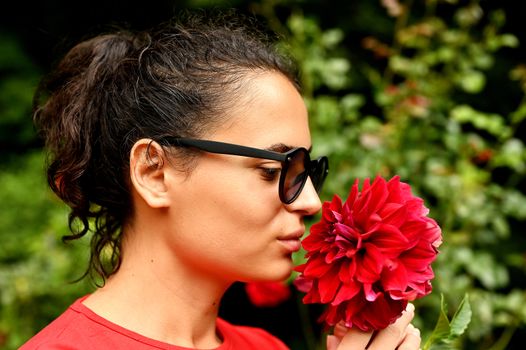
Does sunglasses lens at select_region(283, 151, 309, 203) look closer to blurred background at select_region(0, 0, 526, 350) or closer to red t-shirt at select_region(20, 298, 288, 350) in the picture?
red t-shirt at select_region(20, 298, 288, 350)

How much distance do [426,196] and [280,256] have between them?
150cm

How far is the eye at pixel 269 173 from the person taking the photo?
1.52 meters

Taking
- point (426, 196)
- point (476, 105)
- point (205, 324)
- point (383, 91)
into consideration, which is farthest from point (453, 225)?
point (205, 324)

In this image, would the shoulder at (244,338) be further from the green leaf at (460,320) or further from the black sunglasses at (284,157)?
the green leaf at (460,320)

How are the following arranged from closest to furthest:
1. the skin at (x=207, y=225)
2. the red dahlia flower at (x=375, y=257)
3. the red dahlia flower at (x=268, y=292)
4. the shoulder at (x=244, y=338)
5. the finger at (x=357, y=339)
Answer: the red dahlia flower at (x=375, y=257) < the finger at (x=357, y=339) < the skin at (x=207, y=225) < the shoulder at (x=244, y=338) < the red dahlia flower at (x=268, y=292)

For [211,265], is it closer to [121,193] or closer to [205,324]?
[205,324]

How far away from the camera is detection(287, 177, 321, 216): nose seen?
61.5 inches

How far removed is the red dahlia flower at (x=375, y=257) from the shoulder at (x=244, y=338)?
1.63ft

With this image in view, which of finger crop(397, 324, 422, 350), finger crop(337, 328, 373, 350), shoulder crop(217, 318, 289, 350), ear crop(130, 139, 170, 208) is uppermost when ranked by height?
ear crop(130, 139, 170, 208)

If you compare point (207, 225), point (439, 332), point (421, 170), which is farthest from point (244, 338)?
point (421, 170)

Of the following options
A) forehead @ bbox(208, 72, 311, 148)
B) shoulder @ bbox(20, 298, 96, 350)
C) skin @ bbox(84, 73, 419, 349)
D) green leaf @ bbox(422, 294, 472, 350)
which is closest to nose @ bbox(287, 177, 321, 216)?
skin @ bbox(84, 73, 419, 349)

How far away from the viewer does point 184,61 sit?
64.9 inches

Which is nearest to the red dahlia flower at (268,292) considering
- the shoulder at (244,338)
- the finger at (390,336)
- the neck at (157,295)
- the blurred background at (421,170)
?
the blurred background at (421,170)

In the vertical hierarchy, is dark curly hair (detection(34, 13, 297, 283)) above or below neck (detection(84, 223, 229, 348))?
above
